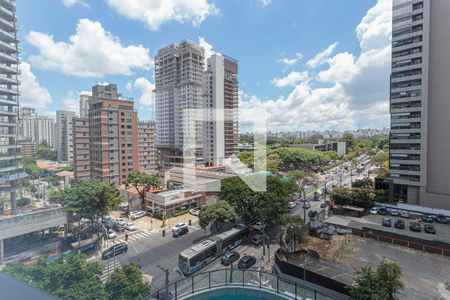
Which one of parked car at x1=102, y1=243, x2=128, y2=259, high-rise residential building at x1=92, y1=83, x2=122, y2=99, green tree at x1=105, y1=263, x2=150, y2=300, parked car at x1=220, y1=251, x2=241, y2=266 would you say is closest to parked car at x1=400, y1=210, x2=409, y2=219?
parked car at x1=220, y1=251, x2=241, y2=266

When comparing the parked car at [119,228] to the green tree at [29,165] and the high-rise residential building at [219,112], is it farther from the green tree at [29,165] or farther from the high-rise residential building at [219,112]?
the high-rise residential building at [219,112]

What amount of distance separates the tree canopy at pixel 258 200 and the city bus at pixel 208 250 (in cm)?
57

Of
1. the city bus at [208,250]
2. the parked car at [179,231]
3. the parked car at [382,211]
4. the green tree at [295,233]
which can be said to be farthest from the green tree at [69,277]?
the parked car at [382,211]

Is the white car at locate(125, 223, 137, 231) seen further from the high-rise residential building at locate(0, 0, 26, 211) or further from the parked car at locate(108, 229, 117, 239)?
the high-rise residential building at locate(0, 0, 26, 211)

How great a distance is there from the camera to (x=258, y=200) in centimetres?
614

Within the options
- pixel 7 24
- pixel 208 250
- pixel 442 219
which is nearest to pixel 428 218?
pixel 442 219

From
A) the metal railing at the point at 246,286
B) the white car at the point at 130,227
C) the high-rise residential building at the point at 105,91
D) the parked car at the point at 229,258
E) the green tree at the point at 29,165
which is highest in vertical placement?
the high-rise residential building at the point at 105,91

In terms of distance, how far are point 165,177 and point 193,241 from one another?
20.3 feet

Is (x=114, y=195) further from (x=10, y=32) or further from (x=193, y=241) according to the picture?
(x=10, y=32)

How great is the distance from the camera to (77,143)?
11453mm

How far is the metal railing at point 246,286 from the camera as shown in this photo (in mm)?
2771

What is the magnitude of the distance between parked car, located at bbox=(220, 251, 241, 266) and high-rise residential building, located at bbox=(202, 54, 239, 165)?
1060 centimetres

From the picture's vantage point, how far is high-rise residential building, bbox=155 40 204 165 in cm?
1642

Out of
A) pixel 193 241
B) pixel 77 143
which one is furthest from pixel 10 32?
pixel 77 143
